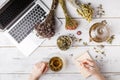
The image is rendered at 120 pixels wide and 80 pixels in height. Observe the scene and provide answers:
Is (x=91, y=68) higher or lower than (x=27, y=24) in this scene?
lower

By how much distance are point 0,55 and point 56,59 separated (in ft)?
0.84

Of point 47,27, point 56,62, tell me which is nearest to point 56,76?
point 56,62

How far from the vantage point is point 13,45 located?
1770mm

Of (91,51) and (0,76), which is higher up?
(0,76)

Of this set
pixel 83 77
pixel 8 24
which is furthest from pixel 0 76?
pixel 83 77

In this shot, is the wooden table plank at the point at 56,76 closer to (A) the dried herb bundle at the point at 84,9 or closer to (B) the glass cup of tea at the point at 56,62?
(B) the glass cup of tea at the point at 56,62

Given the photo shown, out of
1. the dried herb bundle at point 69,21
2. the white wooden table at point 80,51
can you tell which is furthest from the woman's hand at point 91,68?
the dried herb bundle at point 69,21

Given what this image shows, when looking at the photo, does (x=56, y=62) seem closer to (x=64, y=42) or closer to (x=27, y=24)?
(x=64, y=42)

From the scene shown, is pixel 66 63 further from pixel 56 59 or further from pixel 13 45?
pixel 13 45

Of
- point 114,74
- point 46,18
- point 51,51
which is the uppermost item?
point 46,18

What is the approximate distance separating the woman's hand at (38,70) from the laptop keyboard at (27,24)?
14cm

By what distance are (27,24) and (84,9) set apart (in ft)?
0.87

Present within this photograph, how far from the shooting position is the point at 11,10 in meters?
1.69

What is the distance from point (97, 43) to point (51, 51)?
0.21 m
